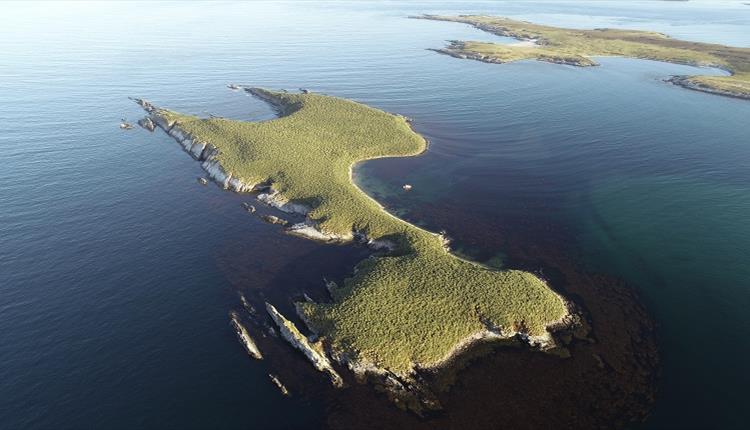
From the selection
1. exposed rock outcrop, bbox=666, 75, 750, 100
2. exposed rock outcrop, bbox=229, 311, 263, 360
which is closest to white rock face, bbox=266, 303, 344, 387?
exposed rock outcrop, bbox=229, 311, 263, 360

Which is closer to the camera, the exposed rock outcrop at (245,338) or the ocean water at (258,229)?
the ocean water at (258,229)

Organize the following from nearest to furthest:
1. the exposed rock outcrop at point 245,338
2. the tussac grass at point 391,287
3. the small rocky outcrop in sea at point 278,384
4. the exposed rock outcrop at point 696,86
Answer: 1. the small rocky outcrop in sea at point 278,384
2. the exposed rock outcrop at point 245,338
3. the tussac grass at point 391,287
4. the exposed rock outcrop at point 696,86

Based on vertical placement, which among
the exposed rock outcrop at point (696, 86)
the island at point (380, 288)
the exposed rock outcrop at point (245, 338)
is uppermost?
the exposed rock outcrop at point (696, 86)

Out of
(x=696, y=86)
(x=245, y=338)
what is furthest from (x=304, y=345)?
(x=696, y=86)

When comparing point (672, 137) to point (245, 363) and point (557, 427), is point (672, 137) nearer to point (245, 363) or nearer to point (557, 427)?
point (557, 427)

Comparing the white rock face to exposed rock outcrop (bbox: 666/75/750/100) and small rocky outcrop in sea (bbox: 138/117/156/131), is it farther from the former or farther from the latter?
exposed rock outcrop (bbox: 666/75/750/100)

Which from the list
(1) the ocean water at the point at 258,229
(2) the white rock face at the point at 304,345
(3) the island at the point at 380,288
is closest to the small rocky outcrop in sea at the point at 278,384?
(1) the ocean water at the point at 258,229

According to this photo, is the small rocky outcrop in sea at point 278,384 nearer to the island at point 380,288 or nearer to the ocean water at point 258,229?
the ocean water at point 258,229

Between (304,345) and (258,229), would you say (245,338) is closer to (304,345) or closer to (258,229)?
(304,345)
